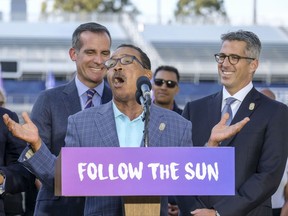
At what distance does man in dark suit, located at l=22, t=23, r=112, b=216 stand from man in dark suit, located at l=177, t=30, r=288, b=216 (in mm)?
653

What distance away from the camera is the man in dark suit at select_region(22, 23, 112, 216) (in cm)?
499

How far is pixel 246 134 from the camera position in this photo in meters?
4.94

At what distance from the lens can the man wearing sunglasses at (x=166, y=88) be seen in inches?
317

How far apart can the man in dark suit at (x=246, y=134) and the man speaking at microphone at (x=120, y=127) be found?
57 centimetres

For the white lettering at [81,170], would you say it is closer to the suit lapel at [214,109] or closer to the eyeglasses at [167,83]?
the suit lapel at [214,109]

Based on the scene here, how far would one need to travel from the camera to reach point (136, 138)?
4.25 m

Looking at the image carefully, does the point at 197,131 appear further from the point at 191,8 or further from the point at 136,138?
the point at 191,8

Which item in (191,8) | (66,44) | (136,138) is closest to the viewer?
(136,138)

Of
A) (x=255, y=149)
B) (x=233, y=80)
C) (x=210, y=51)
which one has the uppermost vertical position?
(x=233, y=80)

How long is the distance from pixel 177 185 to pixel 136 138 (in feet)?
2.57

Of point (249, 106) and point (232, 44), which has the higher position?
point (232, 44)

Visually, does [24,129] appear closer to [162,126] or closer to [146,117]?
[146,117]

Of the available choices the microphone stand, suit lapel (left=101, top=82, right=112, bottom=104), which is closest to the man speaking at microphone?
the microphone stand

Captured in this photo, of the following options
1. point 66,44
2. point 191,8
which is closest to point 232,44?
point 66,44
